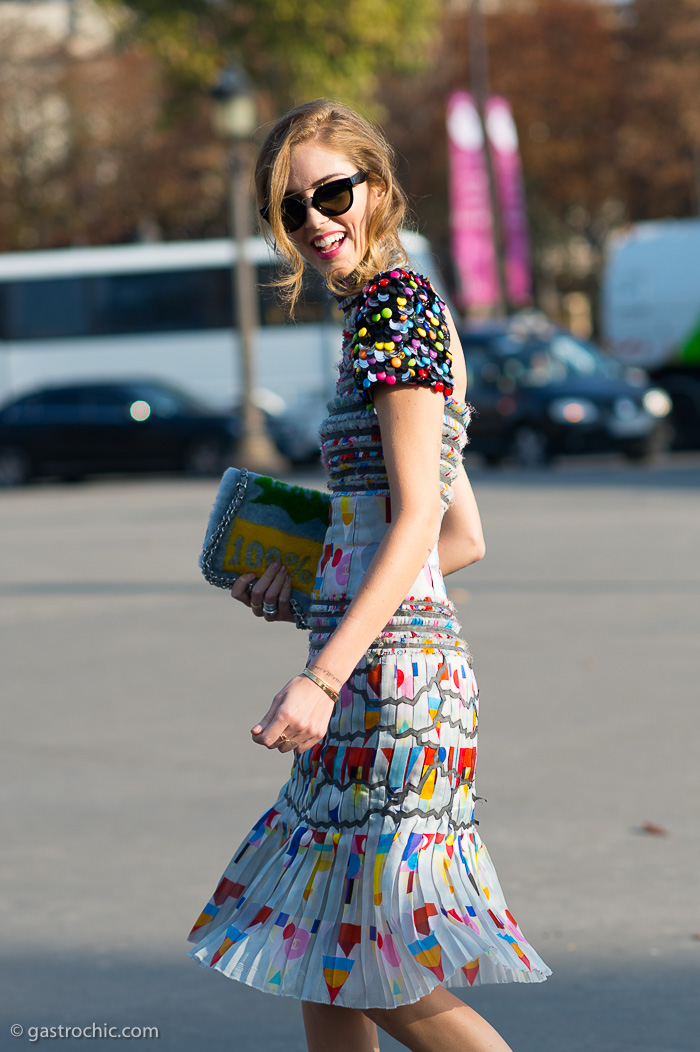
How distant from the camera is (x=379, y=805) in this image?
2.32m

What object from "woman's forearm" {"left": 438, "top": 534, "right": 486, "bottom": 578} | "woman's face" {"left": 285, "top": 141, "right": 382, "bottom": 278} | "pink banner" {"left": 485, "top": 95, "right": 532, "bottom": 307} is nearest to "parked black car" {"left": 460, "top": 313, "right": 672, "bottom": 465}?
"pink banner" {"left": 485, "top": 95, "right": 532, "bottom": 307}

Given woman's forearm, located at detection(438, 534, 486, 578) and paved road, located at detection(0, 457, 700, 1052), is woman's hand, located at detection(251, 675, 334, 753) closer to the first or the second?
woman's forearm, located at detection(438, 534, 486, 578)

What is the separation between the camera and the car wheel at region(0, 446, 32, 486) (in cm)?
2250

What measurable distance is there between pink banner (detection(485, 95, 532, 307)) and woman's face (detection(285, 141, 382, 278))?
2684 centimetres

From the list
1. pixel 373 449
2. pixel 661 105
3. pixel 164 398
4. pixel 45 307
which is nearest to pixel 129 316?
pixel 45 307

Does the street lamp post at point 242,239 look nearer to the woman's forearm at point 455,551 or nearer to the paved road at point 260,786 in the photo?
the paved road at point 260,786

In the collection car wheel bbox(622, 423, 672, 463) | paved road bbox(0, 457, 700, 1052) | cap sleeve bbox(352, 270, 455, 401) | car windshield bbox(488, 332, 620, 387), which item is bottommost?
paved road bbox(0, 457, 700, 1052)

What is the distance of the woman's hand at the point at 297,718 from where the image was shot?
2168 millimetres

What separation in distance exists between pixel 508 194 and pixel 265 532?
93.1 ft

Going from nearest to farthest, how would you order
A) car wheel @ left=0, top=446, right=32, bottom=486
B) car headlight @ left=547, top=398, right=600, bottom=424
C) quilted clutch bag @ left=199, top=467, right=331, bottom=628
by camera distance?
quilted clutch bag @ left=199, top=467, right=331, bottom=628
car headlight @ left=547, top=398, right=600, bottom=424
car wheel @ left=0, top=446, right=32, bottom=486

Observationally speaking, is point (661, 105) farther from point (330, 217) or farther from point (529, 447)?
point (330, 217)

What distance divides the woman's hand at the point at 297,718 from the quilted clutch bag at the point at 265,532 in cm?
38

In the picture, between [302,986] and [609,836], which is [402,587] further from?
[609,836]

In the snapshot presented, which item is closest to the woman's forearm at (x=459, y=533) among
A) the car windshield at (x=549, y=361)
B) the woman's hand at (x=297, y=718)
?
the woman's hand at (x=297, y=718)
